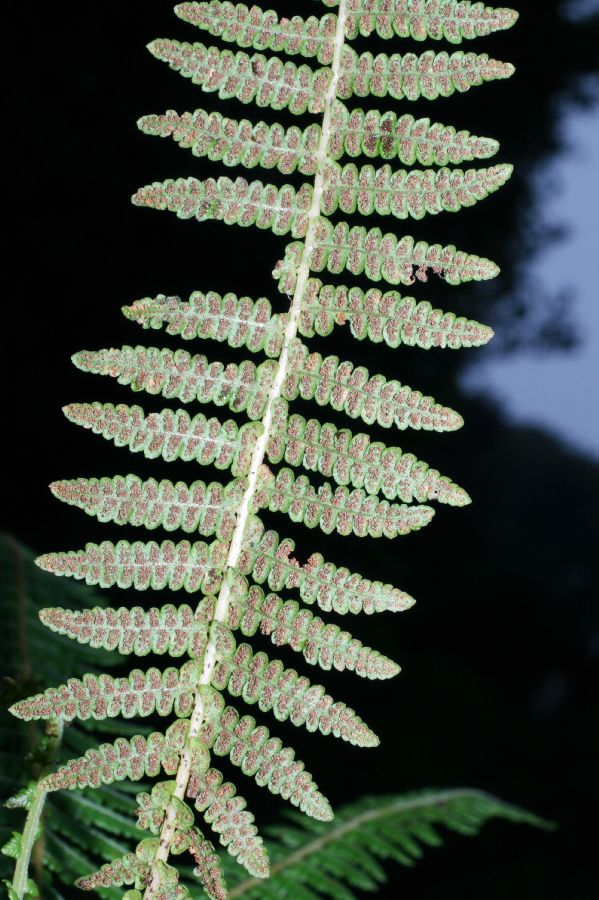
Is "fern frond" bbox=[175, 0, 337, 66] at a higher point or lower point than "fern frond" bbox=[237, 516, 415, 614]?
higher

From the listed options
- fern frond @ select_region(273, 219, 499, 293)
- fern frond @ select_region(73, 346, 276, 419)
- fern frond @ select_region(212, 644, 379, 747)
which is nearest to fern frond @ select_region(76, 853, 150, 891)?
fern frond @ select_region(212, 644, 379, 747)

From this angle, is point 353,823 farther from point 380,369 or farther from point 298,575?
point 380,369

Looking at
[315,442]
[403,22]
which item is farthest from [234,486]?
[403,22]

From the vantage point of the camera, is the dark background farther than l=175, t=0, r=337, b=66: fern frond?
Yes

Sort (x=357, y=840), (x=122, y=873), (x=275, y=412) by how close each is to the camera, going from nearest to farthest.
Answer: (x=122, y=873)
(x=275, y=412)
(x=357, y=840)

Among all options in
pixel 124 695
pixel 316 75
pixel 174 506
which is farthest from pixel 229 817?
pixel 316 75

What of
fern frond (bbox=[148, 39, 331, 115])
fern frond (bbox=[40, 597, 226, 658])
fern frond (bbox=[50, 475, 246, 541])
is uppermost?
fern frond (bbox=[148, 39, 331, 115])

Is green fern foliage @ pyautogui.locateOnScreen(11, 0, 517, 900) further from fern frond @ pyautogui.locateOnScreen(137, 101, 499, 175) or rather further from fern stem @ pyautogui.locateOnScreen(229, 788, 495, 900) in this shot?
fern stem @ pyautogui.locateOnScreen(229, 788, 495, 900)

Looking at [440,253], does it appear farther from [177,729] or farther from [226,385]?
Result: [177,729]
